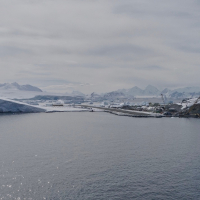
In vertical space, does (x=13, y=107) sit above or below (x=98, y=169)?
above

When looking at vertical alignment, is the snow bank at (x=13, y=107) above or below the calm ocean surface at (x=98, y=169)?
above

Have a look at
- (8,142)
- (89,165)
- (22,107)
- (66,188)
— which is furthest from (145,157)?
(22,107)

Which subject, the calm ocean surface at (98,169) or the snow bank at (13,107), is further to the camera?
the snow bank at (13,107)

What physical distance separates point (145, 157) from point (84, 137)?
14.6 m

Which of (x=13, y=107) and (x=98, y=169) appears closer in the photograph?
(x=98, y=169)

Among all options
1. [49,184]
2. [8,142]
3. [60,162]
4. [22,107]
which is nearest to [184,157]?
[60,162]

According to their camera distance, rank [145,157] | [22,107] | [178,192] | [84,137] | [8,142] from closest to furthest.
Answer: [178,192] < [145,157] < [8,142] < [84,137] < [22,107]

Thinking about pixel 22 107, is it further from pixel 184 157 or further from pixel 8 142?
pixel 184 157

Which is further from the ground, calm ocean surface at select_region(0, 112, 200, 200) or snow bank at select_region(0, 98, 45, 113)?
snow bank at select_region(0, 98, 45, 113)

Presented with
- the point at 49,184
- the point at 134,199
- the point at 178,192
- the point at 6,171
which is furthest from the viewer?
the point at 6,171

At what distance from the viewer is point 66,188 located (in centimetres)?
1919

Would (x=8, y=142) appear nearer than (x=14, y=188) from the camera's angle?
No

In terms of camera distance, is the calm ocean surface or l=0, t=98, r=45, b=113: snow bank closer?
the calm ocean surface

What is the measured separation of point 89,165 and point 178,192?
956 centimetres
